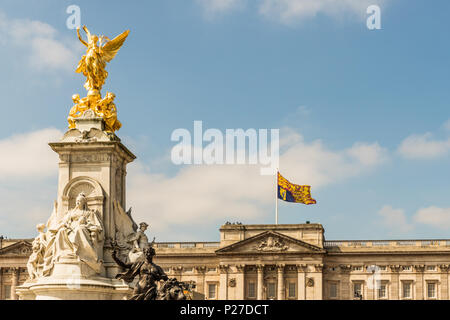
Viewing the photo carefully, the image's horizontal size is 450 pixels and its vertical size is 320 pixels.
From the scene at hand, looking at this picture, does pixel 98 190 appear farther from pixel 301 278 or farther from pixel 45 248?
pixel 301 278

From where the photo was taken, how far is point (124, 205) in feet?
102

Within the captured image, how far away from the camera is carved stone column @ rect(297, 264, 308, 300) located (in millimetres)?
94312

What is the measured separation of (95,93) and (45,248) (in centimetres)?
624

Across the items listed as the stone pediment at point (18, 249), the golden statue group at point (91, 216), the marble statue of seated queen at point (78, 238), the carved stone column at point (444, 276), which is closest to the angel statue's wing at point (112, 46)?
the golden statue group at point (91, 216)

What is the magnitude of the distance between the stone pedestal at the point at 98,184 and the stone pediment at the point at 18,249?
66193mm

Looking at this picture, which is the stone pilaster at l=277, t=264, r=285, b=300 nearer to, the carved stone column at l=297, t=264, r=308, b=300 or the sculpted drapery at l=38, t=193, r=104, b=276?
the carved stone column at l=297, t=264, r=308, b=300

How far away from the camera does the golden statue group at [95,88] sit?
31156 millimetres

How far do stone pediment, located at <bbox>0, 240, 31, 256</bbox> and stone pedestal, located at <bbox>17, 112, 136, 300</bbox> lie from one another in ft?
217

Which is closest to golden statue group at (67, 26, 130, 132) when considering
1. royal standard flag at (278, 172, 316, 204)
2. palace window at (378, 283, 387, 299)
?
royal standard flag at (278, 172, 316, 204)

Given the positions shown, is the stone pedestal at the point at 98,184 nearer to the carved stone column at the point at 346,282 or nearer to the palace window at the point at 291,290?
the palace window at the point at 291,290

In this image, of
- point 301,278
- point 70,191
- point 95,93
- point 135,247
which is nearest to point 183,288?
point 135,247
